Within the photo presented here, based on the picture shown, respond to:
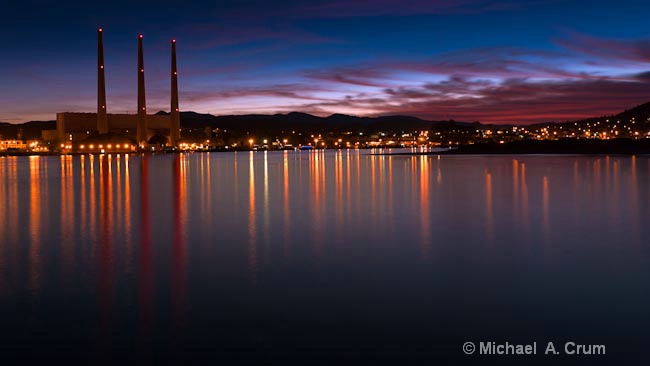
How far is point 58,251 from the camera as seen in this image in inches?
442

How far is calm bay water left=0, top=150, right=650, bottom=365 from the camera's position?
19.8 ft

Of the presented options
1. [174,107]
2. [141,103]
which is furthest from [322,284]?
[174,107]

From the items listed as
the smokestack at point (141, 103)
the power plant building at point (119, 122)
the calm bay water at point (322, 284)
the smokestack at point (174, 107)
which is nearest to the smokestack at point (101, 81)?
the power plant building at point (119, 122)

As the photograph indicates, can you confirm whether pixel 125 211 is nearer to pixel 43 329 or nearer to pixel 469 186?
pixel 43 329

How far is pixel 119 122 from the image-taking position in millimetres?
137125

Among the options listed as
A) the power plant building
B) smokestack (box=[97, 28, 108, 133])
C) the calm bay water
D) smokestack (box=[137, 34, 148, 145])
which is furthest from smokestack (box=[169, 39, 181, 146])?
the calm bay water

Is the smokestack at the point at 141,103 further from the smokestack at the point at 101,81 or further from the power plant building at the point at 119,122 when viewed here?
the smokestack at the point at 101,81

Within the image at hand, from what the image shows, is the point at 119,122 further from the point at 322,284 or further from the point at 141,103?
the point at 322,284

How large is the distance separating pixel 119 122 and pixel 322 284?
137 meters

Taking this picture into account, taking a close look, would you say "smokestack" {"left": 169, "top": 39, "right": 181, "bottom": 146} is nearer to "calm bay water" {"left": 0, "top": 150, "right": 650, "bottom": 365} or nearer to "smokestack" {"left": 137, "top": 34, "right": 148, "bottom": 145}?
"smokestack" {"left": 137, "top": 34, "right": 148, "bottom": 145}

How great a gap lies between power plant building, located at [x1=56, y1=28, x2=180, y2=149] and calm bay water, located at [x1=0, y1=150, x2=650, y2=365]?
105373mm

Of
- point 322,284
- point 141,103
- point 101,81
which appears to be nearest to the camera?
point 322,284

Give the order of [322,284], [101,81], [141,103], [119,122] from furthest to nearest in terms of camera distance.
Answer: [119,122] < [141,103] < [101,81] < [322,284]

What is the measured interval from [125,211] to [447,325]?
13.5 meters
